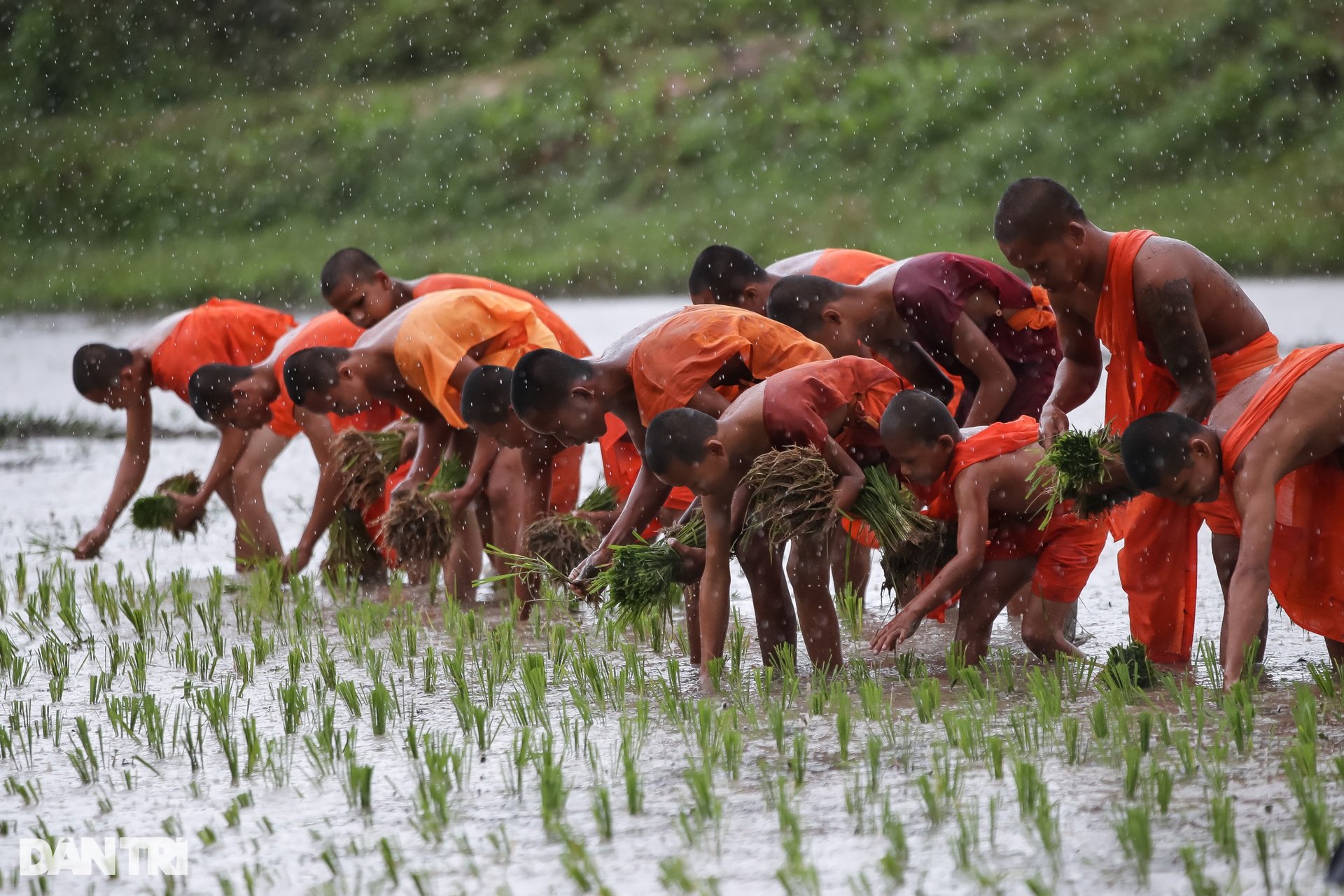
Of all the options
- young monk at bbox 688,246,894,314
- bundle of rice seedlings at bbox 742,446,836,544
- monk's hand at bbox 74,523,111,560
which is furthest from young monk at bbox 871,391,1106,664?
monk's hand at bbox 74,523,111,560

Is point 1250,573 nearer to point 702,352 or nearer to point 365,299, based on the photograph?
point 702,352

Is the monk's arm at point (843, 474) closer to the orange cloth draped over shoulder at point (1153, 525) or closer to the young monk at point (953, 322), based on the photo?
the orange cloth draped over shoulder at point (1153, 525)

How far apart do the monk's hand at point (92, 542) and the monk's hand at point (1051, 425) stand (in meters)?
4.66

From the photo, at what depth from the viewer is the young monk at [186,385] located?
7699 millimetres

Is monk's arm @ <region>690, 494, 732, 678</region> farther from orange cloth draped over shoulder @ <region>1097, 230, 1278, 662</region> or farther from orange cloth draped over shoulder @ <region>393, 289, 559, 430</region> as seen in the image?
orange cloth draped over shoulder @ <region>393, 289, 559, 430</region>

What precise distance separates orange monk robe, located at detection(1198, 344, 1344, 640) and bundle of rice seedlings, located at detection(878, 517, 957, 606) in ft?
2.74

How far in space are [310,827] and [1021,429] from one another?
2.51 metres

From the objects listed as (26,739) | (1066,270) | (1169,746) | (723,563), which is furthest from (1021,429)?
(26,739)

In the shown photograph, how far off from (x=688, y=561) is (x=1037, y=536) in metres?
1.09

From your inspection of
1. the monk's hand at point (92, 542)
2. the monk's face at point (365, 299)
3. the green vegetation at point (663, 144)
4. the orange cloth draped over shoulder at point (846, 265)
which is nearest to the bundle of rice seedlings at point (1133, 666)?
the orange cloth draped over shoulder at point (846, 265)

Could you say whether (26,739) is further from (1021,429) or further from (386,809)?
(1021,429)

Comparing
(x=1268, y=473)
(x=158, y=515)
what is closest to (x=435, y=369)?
(x=158, y=515)

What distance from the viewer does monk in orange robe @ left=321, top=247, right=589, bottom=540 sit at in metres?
6.83

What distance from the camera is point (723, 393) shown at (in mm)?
5625
